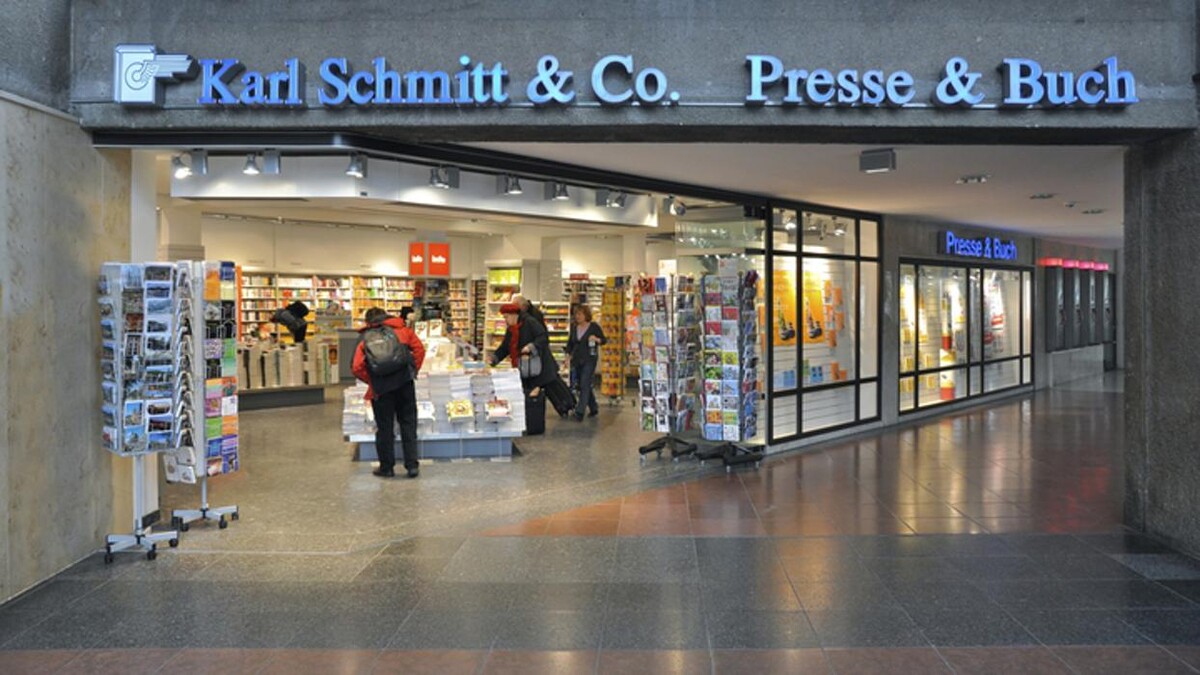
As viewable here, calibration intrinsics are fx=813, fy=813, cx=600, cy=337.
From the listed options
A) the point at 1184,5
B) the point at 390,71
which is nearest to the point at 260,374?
the point at 390,71

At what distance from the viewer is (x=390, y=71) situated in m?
A: 5.22

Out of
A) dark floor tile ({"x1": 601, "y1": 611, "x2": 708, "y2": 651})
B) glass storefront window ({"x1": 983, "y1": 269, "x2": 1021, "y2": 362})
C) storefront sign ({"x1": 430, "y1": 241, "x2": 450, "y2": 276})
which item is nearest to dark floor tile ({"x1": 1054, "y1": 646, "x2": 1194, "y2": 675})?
dark floor tile ({"x1": 601, "y1": 611, "x2": 708, "y2": 651})

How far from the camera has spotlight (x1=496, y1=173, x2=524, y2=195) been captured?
291 inches

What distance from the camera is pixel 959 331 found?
13.0 metres

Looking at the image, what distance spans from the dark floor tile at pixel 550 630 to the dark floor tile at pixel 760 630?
60 cm

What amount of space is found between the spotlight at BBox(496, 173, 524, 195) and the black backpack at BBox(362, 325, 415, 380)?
1.67m

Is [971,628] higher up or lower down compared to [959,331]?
lower down

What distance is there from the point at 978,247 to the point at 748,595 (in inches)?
403

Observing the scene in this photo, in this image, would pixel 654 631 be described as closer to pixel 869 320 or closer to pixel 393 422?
pixel 393 422

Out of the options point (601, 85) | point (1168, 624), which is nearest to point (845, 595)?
point (1168, 624)

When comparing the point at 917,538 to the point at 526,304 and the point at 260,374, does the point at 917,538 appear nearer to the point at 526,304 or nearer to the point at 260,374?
the point at 526,304

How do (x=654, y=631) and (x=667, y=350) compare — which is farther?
(x=667, y=350)

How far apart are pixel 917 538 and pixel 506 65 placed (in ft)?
14.1

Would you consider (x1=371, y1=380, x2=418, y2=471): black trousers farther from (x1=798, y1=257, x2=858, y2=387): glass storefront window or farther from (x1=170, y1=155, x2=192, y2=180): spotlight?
(x1=798, y1=257, x2=858, y2=387): glass storefront window
